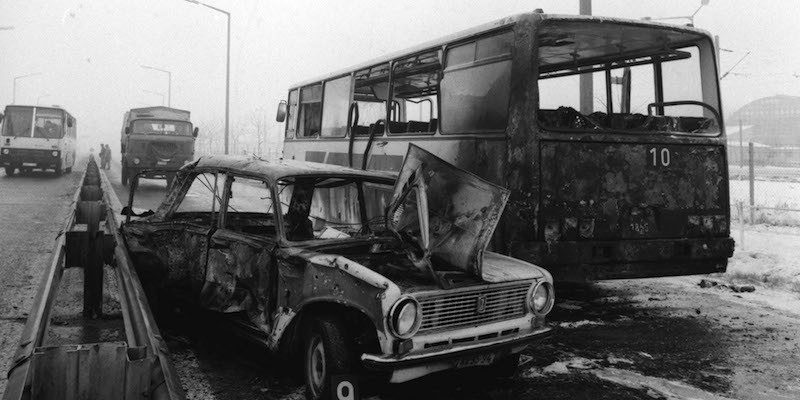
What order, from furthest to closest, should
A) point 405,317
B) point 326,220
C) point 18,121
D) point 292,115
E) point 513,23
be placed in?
point 18,121
point 292,115
point 513,23
point 326,220
point 405,317

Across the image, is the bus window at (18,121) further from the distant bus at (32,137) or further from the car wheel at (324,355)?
the car wheel at (324,355)

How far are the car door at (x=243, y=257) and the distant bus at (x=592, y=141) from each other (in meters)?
2.37

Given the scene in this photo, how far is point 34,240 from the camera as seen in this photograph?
33.3ft

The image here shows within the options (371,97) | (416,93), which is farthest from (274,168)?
(371,97)

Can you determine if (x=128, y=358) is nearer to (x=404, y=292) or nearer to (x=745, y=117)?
(x=404, y=292)

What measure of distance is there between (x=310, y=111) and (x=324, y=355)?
7863mm

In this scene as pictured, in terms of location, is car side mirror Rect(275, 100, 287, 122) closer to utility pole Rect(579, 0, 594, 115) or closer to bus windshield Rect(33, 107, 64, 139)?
utility pole Rect(579, 0, 594, 115)

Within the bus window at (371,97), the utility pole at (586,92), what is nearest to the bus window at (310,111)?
the bus window at (371,97)

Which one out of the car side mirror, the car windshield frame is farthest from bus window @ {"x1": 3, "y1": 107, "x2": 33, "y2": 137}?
the car windshield frame

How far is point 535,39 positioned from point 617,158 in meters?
1.43

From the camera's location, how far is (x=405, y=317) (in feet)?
11.6

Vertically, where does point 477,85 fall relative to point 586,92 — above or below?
below

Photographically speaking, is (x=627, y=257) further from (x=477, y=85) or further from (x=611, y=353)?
(x=477, y=85)

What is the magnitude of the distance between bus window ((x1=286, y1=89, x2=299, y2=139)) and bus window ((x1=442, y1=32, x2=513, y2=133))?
561 centimetres
